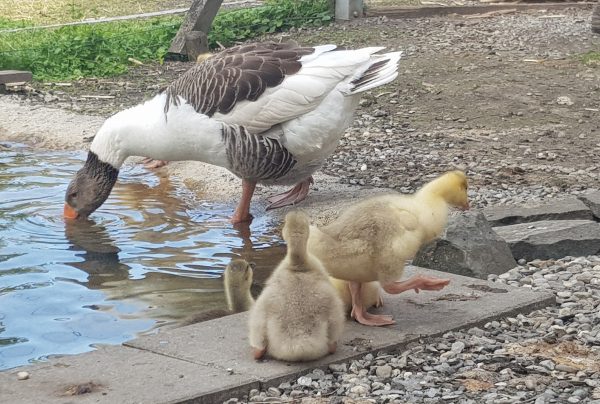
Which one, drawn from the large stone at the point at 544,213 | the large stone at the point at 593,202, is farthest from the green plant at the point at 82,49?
the large stone at the point at 593,202

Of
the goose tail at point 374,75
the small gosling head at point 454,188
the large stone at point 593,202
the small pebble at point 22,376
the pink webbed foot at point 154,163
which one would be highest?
the goose tail at point 374,75

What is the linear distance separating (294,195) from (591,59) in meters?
5.64

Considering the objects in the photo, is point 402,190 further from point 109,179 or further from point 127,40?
point 127,40

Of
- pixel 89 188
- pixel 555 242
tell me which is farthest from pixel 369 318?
pixel 89 188

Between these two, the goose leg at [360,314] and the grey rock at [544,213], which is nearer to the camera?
the goose leg at [360,314]

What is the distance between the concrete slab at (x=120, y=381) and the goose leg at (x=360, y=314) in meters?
0.91

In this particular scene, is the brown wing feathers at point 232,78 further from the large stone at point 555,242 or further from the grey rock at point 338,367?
the grey rock at point 338,367

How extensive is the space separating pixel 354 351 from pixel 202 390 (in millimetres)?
817

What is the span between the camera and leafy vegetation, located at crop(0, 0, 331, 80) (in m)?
13.1

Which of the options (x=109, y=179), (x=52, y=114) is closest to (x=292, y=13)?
(x=52, y=114)

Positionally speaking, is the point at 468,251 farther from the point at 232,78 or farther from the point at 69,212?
the point at 69,212

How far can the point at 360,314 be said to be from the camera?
5.03 m

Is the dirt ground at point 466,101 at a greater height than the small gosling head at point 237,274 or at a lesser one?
lesser

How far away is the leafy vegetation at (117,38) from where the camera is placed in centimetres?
1314
